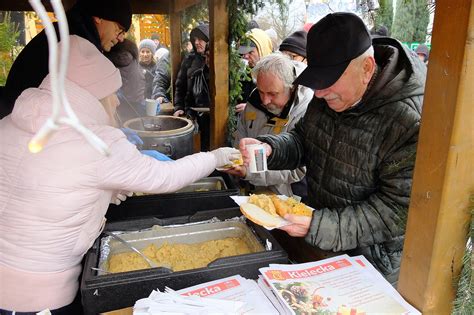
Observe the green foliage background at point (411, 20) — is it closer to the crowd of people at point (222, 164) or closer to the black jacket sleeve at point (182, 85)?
the crowd of people at point (222, 164)

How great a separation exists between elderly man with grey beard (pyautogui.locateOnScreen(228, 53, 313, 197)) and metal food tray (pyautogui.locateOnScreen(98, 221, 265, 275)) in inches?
30.7

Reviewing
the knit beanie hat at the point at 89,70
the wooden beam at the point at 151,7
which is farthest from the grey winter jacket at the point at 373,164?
the wooden beam at the point at 151,7

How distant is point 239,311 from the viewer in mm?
1161

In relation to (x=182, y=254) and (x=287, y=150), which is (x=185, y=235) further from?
(x=287, y=150)

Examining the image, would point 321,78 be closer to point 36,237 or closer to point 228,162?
point 228,162

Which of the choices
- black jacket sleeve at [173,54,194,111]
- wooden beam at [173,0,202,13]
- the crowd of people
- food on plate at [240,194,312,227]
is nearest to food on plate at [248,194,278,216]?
food on plate at [240,194,312,227]

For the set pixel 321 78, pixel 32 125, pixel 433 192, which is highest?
pixel 321 78

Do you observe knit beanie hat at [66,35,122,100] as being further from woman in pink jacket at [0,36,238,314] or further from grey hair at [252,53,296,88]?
grey hair at [252,53,296,88]

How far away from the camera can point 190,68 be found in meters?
4.80

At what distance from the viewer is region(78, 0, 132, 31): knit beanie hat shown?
2494 mm

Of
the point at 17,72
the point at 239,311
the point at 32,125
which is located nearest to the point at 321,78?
the point at 239,311

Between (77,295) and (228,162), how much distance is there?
95 cm

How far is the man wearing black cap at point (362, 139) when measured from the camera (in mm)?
1486

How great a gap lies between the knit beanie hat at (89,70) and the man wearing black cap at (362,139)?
32.2 inches
